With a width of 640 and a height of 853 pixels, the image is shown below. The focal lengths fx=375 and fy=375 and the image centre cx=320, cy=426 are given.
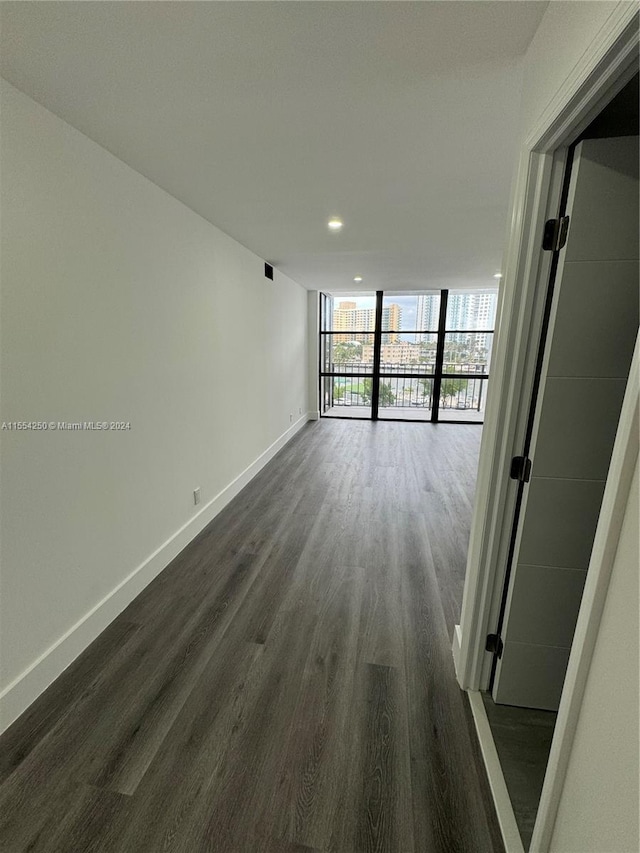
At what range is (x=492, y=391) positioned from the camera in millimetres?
1521

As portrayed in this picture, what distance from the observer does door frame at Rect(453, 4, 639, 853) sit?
0.75 m

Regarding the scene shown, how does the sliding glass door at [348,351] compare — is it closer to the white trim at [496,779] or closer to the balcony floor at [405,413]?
the balcony floor at [405,413]

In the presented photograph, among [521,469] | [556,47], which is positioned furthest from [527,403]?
[556,47]

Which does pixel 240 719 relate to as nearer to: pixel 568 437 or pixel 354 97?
pixel 568 437

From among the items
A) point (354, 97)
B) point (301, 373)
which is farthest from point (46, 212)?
point (301, 373)

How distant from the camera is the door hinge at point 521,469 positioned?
1.42 meters

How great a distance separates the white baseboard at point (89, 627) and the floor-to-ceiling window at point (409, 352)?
4.75 meters

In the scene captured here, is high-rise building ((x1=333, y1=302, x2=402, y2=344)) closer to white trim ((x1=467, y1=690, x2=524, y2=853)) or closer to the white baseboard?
the white baseboard

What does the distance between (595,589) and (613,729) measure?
0.24 metres

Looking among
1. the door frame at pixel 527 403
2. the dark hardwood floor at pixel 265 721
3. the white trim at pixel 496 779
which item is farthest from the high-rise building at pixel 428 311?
the white trim at pixel 496 779

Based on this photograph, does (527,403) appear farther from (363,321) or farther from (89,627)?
(363,321)

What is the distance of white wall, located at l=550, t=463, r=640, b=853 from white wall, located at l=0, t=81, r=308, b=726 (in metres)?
1.95

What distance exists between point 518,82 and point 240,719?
268 cm

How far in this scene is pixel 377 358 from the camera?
7.32 metres
